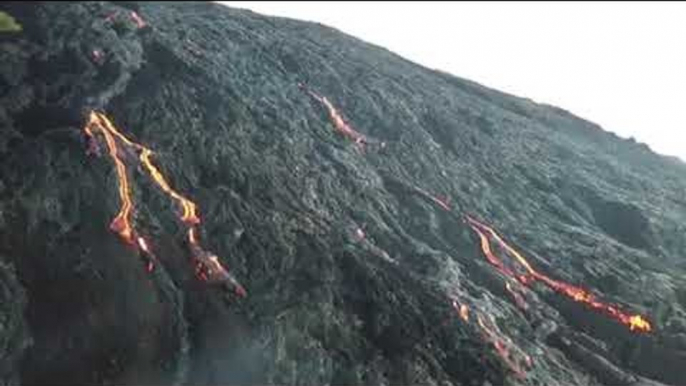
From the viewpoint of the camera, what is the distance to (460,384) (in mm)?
26781

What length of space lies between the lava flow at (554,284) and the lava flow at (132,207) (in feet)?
36.1

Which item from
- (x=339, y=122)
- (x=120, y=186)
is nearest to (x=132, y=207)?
(x=120, y=186)

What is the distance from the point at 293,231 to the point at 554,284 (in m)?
10.1

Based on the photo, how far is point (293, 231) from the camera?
31469mm

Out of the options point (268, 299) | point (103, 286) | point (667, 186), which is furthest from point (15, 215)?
point (667, 186)

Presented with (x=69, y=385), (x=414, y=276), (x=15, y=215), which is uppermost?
(x=414, y=276)

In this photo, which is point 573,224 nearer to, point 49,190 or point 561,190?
point 561,190

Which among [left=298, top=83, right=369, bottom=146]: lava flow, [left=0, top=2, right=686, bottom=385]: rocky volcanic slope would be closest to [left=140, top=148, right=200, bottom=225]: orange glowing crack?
[left=0, top=2, right=686, bottom=385]: rocky volcanic slope

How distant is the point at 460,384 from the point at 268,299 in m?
6.42

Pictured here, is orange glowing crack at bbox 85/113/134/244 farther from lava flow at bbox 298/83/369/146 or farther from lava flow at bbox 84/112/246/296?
lava flow at bbox 298/83/369/146

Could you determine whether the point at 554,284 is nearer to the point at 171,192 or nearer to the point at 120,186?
the point at 171,192

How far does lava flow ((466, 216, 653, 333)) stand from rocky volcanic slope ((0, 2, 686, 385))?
0.25 metres

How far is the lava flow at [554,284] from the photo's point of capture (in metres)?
31.5

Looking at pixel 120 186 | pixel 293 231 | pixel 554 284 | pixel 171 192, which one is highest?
pixel 554 284
